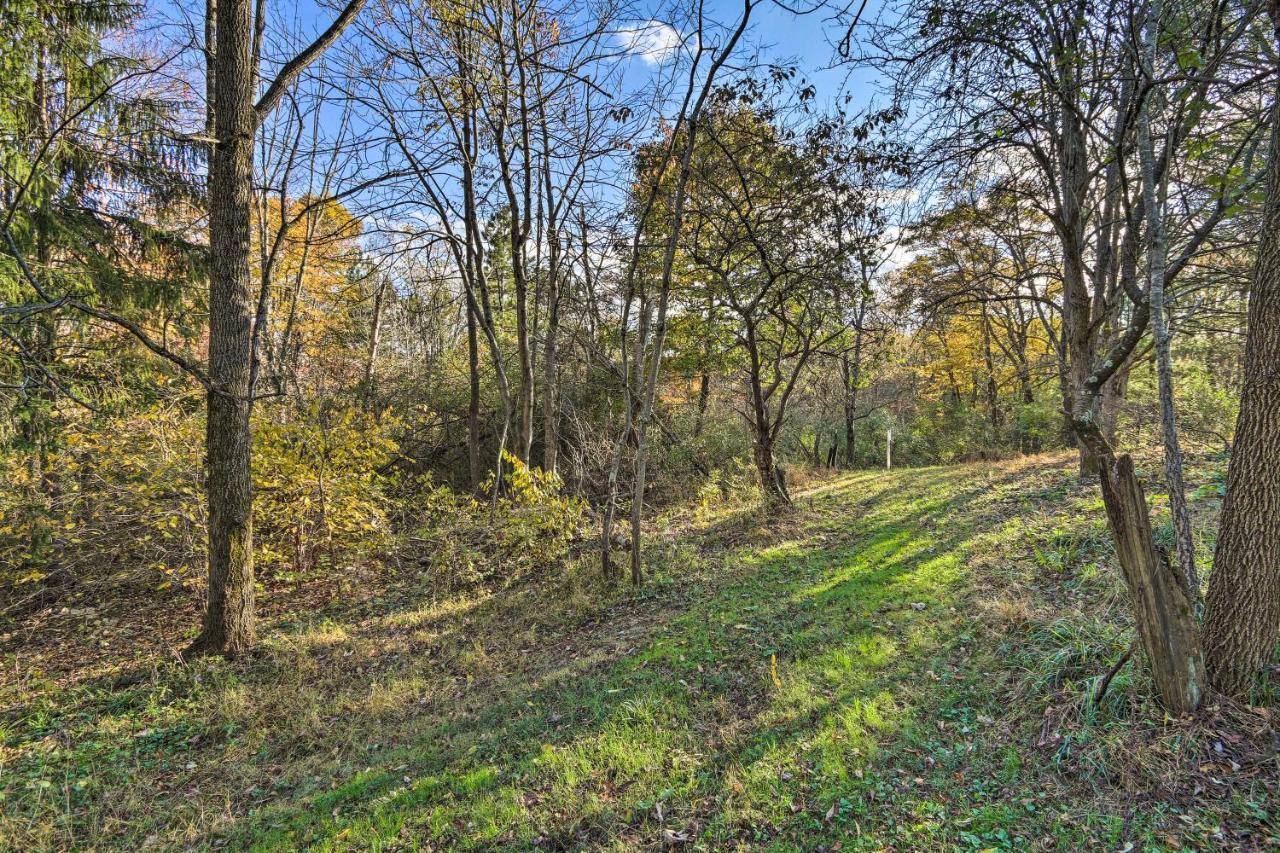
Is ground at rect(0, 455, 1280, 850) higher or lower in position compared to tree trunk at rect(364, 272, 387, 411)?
lower

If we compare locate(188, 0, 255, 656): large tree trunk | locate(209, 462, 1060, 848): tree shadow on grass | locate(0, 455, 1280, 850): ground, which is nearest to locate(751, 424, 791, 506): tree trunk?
locate(0, 455, 1280, 850): ground

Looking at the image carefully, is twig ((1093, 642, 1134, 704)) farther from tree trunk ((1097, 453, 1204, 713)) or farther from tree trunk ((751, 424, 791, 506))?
tree trunk ((751, 424, 791, 506))

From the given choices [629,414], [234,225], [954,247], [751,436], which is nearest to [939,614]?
[629,414]

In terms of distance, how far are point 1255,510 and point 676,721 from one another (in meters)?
3.53

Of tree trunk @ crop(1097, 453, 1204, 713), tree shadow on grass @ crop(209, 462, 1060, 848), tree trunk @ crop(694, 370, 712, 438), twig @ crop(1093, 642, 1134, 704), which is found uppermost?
tree trunk @ crop(694, 370, 712, 438)

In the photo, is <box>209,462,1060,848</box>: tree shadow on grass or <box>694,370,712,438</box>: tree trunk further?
<box>694,370,712,438</box>: tree trunk

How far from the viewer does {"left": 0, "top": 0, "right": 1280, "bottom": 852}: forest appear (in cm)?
271

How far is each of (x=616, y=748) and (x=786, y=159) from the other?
24.9 feet

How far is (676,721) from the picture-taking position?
3.71m

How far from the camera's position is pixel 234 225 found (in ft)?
17.5

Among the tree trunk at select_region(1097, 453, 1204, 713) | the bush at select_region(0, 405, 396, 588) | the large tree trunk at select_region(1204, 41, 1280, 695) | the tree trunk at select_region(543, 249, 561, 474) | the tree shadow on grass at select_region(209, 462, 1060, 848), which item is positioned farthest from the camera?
the tree trunk at select_region(543, 249, 561, 474)

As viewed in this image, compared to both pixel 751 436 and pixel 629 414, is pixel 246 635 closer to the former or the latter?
pixel 629 414

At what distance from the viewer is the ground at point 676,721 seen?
8.34 feet

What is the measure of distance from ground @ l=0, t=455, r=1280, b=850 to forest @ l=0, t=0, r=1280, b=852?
0.09 ft
